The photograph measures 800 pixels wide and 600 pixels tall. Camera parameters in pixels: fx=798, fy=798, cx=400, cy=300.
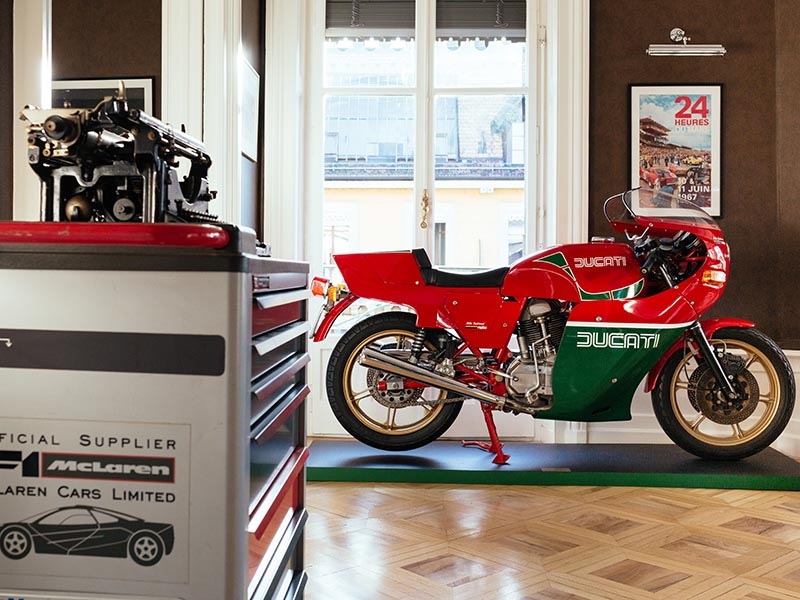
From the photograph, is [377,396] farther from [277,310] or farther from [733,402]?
[277,310]

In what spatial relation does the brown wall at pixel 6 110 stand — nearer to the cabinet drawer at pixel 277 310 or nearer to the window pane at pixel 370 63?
the cabinet drawer at pixel 277 310

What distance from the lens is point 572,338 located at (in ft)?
9.71

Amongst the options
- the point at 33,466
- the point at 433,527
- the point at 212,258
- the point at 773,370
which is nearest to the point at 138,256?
the point at 212,258

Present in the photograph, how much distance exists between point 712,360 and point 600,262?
22.2 inches

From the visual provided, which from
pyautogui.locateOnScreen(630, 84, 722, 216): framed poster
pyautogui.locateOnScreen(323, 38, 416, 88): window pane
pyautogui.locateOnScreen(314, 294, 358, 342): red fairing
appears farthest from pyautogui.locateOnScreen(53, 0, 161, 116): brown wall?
pyautogui.locateOnScreen(630, 84, 722, 216): framed poster

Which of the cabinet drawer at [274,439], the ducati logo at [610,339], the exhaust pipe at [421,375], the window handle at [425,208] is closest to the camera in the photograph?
the cabinet drawer at [274,439]

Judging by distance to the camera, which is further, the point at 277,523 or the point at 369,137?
the point at 369,137

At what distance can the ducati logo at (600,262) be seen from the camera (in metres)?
3.05

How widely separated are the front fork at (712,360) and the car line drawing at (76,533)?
8.40ft

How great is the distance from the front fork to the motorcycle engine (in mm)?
503

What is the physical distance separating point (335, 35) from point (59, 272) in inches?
132

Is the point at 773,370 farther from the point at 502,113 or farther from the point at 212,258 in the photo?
the point at 212,258

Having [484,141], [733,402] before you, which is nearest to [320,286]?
[484,141]

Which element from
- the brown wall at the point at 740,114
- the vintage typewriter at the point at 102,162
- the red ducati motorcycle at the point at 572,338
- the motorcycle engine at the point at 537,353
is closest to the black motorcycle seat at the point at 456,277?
the red ducati motorcycle at the point at 572,338
